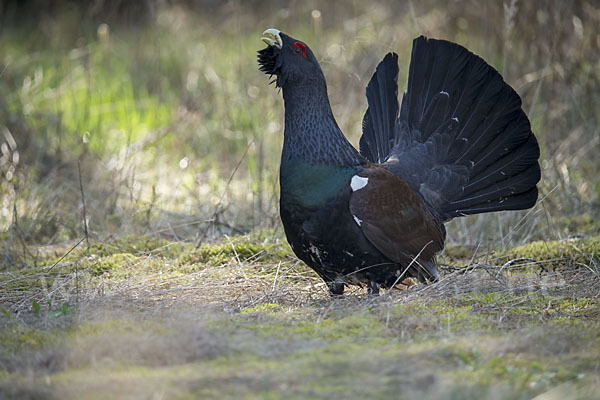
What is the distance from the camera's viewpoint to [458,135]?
482 centimetres

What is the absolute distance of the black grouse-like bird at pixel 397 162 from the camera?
3.81 meters

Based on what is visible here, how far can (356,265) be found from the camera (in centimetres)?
389

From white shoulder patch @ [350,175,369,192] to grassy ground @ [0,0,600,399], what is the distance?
63 centimetres

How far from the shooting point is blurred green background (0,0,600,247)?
5.58 metres

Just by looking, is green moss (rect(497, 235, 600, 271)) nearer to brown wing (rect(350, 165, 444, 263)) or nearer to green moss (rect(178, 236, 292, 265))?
brown wing (rect(350, 165, 444, 263))

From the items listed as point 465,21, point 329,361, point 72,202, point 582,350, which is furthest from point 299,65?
point 465,21

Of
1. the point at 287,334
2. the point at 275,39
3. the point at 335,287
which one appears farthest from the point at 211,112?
the point at 287,334

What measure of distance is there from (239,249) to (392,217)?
1.25 metres

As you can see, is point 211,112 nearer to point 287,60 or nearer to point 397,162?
point 397,162

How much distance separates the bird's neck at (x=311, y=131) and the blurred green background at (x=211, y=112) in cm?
97

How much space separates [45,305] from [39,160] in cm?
338

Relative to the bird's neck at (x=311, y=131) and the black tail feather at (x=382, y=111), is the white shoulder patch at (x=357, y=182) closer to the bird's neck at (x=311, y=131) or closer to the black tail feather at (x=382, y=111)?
the bird's neck at (x=311, y=131)

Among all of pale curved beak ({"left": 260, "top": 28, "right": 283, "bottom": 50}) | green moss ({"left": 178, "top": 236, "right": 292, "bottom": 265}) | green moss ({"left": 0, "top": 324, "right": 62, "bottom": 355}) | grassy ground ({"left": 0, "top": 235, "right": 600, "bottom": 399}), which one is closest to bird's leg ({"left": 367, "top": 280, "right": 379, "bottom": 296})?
grassy ground ({"left": 0, "top": 235, "right": 600, "bottom": 399})

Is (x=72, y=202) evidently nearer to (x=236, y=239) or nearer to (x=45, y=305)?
(x=236, y=239)
